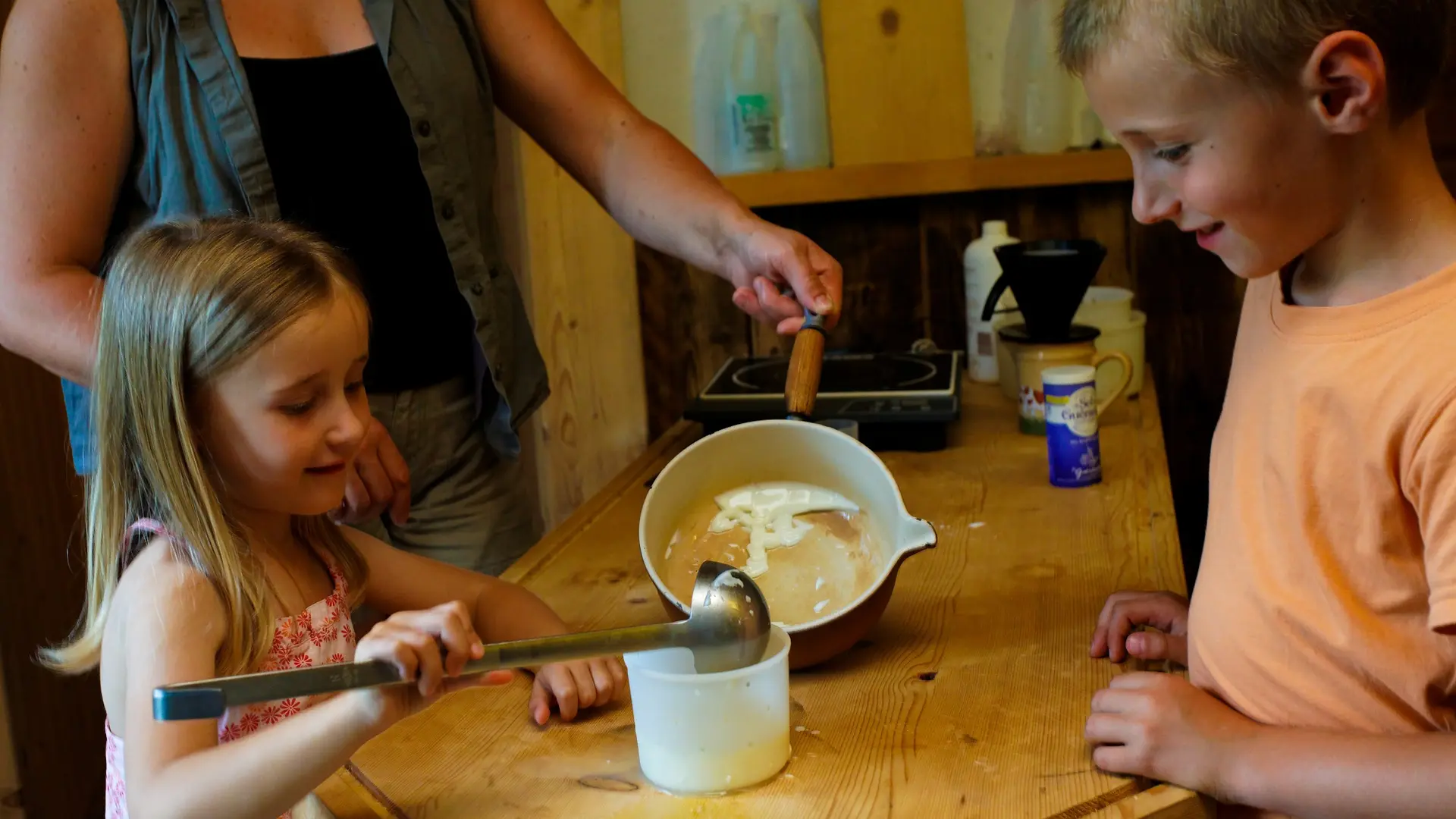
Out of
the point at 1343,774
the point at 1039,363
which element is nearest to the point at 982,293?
the point at 1039,363

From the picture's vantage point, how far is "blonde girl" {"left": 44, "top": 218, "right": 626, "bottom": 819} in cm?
104

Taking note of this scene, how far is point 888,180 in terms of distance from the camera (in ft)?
7.79

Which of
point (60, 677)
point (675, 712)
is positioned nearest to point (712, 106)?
point (60, 677)

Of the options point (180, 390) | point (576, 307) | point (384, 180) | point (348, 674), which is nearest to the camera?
point (348, 674)

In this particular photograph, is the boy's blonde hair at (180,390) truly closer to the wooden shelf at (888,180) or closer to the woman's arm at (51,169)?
the woman's arm at (51,169)

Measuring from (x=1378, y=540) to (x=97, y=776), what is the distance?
2094mm

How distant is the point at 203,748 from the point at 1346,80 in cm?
Result: 93

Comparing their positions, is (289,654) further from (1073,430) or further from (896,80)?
(896,80)

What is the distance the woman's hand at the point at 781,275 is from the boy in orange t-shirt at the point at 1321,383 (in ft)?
1.43

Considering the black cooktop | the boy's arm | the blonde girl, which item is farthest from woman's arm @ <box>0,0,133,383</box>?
the boy's arm

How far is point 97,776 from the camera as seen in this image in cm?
223

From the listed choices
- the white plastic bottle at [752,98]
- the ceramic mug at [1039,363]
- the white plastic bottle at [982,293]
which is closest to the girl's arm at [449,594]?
the ceramic mug at [1039,363]

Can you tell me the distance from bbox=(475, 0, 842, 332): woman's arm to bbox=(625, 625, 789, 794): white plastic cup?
677 millimetres

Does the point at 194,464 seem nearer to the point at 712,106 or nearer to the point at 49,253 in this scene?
the point at 49,253
